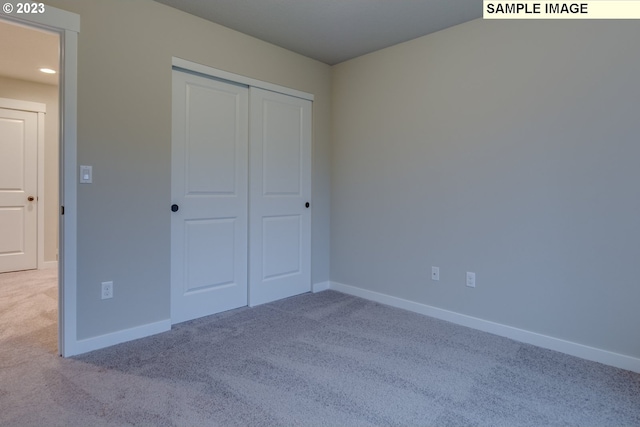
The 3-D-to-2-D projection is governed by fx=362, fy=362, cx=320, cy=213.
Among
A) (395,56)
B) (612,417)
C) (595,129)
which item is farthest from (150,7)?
(612,417)

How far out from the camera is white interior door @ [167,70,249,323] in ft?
9.27

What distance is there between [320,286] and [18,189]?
4066 mm

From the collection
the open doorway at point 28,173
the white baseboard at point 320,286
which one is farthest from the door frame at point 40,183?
the white baseboard at point 320,286

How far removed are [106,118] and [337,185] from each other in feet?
7.24

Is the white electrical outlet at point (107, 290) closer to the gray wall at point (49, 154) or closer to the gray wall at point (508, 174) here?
the gray wall at point (508, 174)

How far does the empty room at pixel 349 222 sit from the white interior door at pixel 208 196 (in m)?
0.02

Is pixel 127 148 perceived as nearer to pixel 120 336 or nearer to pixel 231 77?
pixel 231 77

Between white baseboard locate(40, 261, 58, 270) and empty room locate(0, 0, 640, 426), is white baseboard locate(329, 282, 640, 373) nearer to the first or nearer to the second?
empty room locate(0, 0, 640, 426)

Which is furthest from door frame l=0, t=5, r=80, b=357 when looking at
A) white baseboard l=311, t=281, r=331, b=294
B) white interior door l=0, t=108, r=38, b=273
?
white interior door l=0, t=108, r=38, b=273

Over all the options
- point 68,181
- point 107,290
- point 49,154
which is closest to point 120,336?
point 107,290

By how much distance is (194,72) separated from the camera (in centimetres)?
287

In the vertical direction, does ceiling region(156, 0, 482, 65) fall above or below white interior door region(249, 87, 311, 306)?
above

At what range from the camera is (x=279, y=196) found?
3516 mm

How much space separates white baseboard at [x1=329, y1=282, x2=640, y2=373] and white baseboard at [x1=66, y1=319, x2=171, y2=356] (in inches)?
73.5
